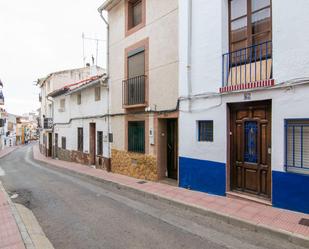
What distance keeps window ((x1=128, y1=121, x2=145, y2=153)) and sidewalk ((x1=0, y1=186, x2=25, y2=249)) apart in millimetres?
5039

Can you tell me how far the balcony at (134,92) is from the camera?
9766 mm

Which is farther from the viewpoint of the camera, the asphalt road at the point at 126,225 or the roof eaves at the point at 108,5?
the roof eaves at the point at 108,5

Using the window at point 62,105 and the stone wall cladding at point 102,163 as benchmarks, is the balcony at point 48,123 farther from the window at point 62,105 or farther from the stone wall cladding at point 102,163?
the stone wall cladding at point 102,163

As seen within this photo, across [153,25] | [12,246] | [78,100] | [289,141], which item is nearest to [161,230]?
[12,246]

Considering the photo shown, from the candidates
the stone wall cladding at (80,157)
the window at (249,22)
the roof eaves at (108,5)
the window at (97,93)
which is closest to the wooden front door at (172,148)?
the window at (249,22)

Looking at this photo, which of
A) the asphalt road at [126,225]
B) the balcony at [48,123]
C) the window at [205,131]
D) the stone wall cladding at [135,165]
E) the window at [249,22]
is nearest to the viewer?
the asphalt road at [126,225]

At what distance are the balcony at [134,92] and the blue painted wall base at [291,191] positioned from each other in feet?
18.3

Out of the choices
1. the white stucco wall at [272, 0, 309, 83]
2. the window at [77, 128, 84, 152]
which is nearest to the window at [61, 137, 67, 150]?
the window at [77, 128, 84, 152]

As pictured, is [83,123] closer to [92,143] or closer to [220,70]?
[92,143]

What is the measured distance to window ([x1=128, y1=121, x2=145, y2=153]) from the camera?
9985 mm

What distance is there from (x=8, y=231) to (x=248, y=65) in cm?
666

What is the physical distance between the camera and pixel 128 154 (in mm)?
10734

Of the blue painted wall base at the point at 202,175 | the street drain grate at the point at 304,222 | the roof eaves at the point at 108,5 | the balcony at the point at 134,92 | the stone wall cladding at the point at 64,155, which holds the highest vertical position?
the roof eaves at the point at 108,5

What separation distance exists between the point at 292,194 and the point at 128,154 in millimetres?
6824
